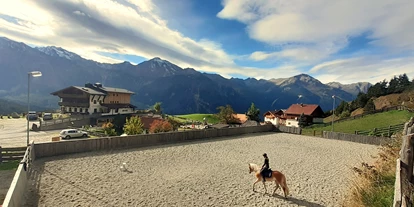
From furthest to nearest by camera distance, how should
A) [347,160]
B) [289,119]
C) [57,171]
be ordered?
[289,119] → [347,160] → [57,171]

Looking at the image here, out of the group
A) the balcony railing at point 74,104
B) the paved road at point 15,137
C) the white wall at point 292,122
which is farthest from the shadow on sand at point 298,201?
the white wall at point 292,122

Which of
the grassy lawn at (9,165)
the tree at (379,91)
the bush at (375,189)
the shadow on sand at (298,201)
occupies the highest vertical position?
the tree at (379,91)

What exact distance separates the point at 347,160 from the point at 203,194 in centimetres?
1506

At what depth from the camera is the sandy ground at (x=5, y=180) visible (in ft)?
40.7

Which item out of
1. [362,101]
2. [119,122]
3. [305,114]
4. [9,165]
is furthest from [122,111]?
[362,101]

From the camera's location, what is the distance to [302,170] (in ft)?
54.4

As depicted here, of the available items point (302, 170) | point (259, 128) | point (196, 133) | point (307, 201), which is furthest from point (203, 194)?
point (259, 128)

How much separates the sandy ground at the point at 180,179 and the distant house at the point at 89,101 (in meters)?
39.0

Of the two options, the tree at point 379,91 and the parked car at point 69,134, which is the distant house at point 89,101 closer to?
the parked car at point 69,134

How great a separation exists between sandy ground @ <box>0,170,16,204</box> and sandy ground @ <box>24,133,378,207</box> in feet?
4.78

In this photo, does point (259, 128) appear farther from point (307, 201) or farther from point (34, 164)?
point (34, 164)

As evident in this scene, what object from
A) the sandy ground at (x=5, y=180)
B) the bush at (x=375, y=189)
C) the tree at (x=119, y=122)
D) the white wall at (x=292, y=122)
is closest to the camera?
the bush at (x=375, y=189)

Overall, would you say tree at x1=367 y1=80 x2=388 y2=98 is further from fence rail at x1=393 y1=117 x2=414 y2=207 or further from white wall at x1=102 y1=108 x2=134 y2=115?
fence rail at x1=393 y1=117 x2=414 y2=207

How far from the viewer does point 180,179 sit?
1369 cm
